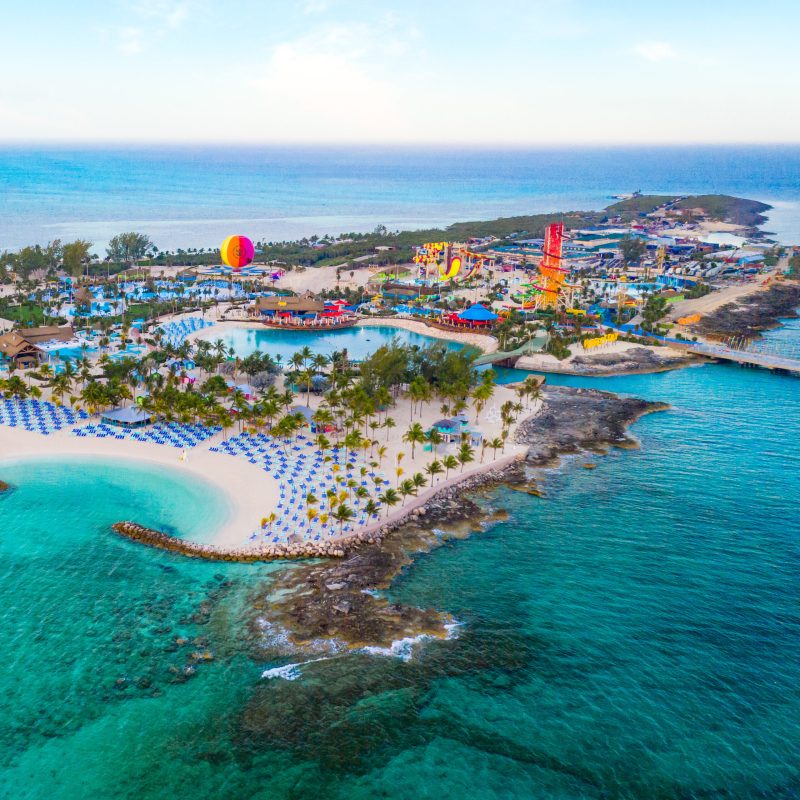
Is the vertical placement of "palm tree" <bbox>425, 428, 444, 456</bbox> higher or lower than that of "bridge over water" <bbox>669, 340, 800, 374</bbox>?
higher

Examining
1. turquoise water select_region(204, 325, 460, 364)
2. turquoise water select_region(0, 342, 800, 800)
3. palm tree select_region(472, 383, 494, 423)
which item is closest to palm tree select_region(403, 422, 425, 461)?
turquoise water select_region(0, 342, 800, 800)

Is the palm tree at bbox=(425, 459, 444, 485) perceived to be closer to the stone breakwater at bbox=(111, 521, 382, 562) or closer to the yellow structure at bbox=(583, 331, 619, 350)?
the stone breakwater at bbox=(111, 521, 382, 562)

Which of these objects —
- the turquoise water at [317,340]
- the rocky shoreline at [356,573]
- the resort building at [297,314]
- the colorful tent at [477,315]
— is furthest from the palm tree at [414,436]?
the resort building at [297,314]

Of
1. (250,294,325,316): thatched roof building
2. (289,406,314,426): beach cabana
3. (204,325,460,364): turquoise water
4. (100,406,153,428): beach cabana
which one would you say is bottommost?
(204,325,460,364): turquoise water

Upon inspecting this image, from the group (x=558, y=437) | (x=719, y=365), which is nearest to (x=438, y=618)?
(x=558, y=437)

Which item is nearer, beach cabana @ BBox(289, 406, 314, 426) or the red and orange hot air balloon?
beach cabana @ BBox(289, 406, 314, 426)

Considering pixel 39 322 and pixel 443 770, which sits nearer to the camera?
pixel 443 770

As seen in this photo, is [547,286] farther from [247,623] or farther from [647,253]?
[247,623]
